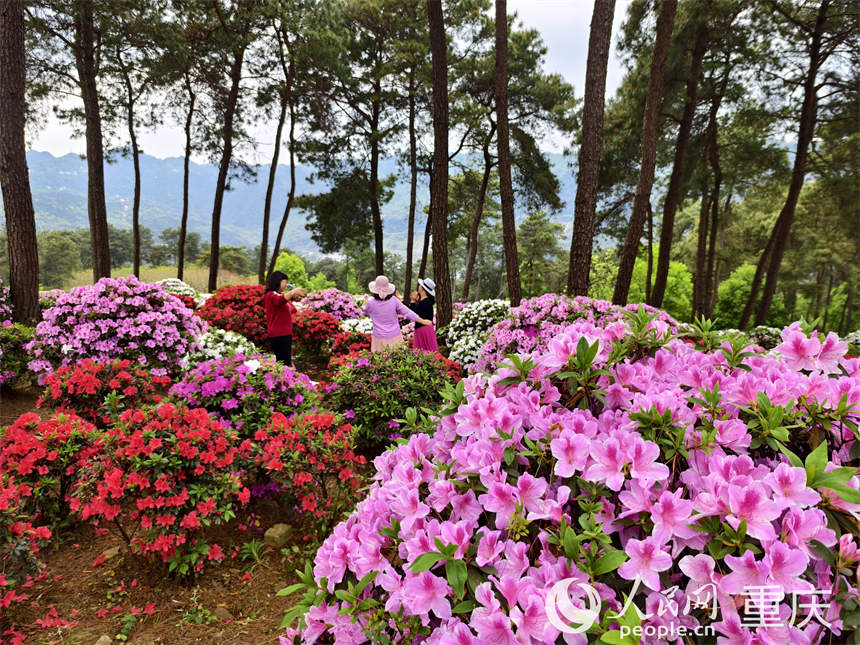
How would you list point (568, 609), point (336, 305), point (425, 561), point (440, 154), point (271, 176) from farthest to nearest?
point (271, 176) < point (336, 305) < point (440, 154) < point (425, 561) < point (568, 609)

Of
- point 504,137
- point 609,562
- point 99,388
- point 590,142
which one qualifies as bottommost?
point 99,388

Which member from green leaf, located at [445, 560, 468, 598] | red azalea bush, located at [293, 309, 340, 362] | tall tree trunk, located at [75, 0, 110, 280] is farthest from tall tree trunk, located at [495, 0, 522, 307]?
tall tree trunk, located at [75, 0, 110, 280]

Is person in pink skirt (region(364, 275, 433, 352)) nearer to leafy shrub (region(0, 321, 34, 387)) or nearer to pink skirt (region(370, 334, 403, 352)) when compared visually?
pink skirt (region(370, 334, 403, 352))

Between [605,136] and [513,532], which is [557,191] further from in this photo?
[513,532]

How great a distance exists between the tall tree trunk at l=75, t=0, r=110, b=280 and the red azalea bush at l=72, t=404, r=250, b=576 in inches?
473

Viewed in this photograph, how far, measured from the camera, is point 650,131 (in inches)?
342

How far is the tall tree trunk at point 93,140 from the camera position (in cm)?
1173

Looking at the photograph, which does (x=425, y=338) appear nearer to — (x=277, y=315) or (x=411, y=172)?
(x=277, y=315)

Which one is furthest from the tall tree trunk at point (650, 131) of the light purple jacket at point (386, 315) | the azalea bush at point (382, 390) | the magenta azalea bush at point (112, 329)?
the magenta azalea bush at point (112, 329)

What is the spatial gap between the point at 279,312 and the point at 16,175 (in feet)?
13.1

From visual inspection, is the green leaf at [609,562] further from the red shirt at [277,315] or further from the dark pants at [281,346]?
the dark pants at [281,346]

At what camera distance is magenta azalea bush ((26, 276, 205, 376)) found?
5406 mm

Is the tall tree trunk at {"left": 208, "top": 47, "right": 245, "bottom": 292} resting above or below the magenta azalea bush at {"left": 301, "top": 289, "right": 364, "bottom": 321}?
above

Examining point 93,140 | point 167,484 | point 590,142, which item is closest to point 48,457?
point 167,484
